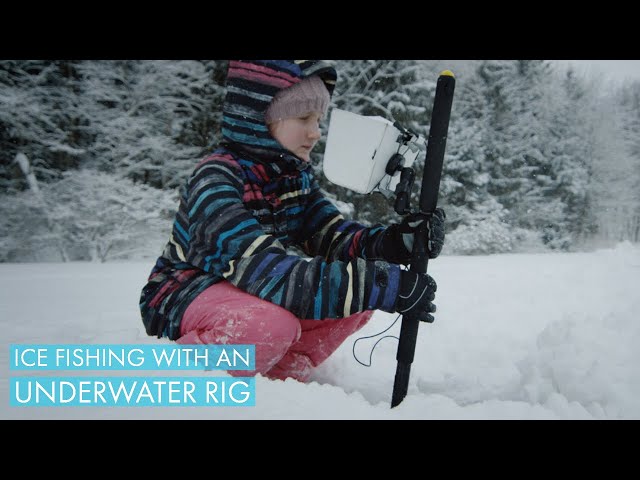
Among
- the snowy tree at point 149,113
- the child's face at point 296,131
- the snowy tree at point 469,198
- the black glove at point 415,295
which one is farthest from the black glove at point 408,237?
the snowy tree at point 469,198

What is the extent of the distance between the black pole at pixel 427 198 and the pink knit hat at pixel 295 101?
47cm

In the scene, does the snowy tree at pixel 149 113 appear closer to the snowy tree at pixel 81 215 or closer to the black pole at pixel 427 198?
the snowy tree at pixel 81 215

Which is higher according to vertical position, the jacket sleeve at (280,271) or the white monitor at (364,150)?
the white monitor at (364,150)

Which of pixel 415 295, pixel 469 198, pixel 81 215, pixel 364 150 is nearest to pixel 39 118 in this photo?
pixel 81 215

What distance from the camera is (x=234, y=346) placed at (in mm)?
1413

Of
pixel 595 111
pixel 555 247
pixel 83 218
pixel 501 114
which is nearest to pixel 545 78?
pixel 501 114

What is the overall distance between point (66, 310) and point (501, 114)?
14114 mm

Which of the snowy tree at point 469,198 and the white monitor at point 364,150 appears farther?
the snowy tree at point 469,198

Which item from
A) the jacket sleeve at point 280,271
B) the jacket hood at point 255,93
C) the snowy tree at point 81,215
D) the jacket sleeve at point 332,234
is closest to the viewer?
the jacket sleeve at point 280,271

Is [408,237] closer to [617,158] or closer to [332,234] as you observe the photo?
[332,234]

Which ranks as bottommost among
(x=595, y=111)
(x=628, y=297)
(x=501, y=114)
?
(x=628, y=297)

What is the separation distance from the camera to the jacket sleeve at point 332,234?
193 centimetres

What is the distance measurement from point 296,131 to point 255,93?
0.21m

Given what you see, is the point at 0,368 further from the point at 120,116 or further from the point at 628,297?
the point at 120,116
